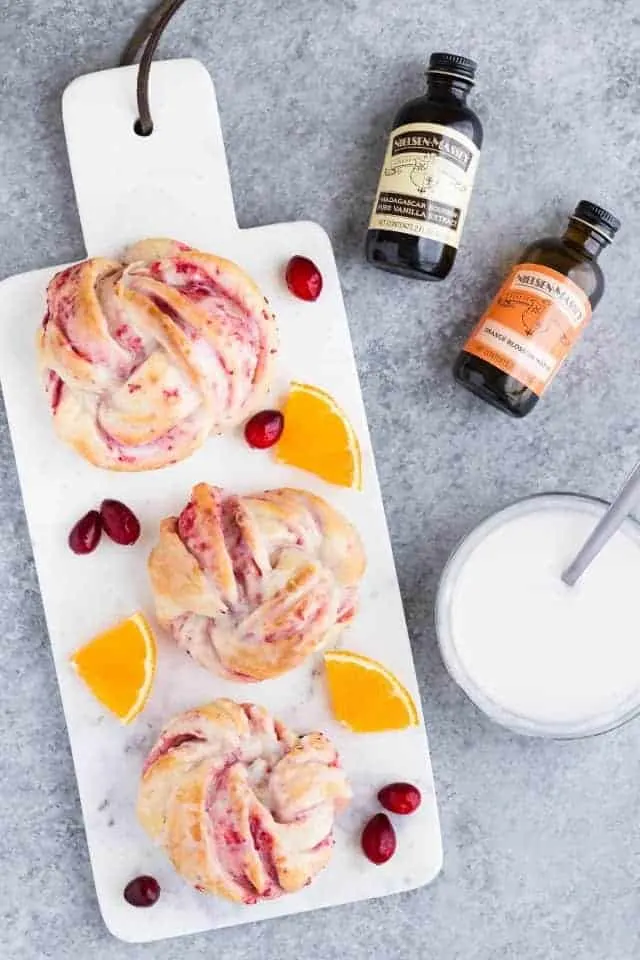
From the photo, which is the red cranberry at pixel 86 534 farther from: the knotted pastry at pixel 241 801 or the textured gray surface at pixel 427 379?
the knotted pastry at pixel 241 801

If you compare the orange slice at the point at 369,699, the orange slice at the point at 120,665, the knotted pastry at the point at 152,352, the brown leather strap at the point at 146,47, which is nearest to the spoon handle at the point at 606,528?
the orange slice at the point at 369,699

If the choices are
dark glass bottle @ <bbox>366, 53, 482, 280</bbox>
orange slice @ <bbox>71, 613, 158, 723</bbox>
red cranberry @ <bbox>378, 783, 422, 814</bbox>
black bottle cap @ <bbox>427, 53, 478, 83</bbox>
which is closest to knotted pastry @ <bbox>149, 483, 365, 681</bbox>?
orange slice @ <bbox>71, 613, 158, 723</bbox>

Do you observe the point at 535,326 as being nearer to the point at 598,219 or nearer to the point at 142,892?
the point at 598,219

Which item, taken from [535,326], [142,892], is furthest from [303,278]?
[142,892]

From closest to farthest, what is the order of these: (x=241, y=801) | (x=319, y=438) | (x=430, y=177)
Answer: (x=241, y=801), (x=430, y=177), (x=319, y=438)

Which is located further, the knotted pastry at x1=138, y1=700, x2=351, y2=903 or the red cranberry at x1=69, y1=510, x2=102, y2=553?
the red cranberry at x1=69, y1=510, x2=102, y2=553

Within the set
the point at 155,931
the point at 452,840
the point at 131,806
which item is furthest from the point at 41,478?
the point at 452,840

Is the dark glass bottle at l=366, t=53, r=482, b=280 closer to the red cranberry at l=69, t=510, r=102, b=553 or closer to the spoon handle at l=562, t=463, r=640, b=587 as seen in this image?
the spoon handle at l=562, t=463, r=640, b=587
